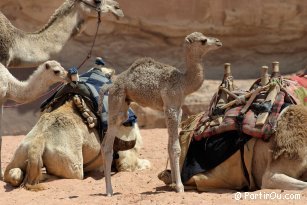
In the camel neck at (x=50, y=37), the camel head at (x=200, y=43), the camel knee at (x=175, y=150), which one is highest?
the camel neck at (x=50, y=37)

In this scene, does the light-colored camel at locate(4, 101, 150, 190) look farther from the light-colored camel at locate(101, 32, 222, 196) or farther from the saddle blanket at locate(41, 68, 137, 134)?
the light-colored camel at locate(101, 32, 222, 196)

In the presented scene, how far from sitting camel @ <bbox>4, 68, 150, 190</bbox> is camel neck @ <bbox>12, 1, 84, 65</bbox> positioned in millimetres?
1203

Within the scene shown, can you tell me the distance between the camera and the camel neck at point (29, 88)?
8023 millimetres

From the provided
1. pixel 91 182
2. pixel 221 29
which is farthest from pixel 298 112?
pixel 221 29

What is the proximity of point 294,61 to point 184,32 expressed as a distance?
2117 millimetres

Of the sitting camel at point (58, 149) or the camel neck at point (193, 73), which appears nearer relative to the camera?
the camel neck at point (193, 73)

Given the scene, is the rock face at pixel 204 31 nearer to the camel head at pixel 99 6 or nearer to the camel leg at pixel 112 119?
the camel head at pixel 99 6

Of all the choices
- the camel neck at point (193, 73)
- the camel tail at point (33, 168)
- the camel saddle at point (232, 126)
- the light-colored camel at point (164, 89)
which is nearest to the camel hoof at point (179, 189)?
the light-colored camel at point (164, 89)

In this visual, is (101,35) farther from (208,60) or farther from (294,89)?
(294,89)

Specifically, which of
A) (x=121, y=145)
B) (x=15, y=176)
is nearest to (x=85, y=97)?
(x=121, y=145)

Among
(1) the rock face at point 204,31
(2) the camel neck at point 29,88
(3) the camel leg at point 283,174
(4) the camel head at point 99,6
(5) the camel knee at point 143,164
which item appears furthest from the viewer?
(1) the rock face at point 204,31

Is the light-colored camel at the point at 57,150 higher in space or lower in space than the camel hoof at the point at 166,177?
higher

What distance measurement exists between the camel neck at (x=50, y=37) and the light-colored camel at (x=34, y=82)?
34.9 inches

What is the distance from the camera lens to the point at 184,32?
13.7 metres
